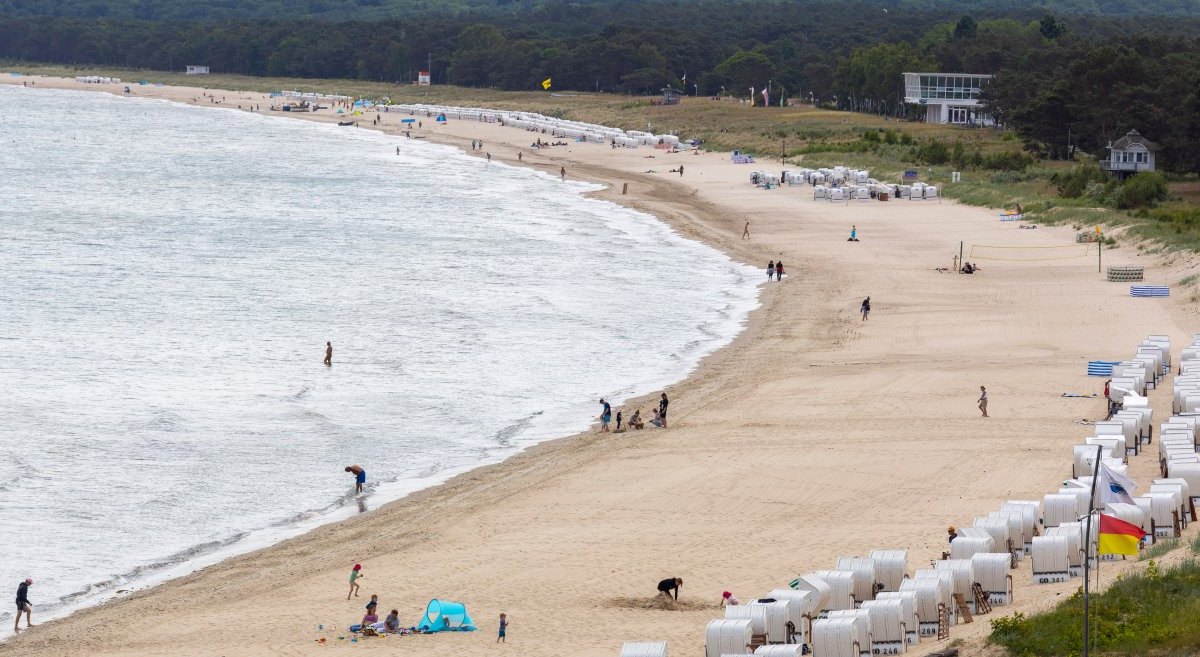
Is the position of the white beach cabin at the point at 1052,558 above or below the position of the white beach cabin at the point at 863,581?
above

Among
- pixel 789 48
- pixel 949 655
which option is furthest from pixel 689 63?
pixel 949 655

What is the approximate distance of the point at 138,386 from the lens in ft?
138

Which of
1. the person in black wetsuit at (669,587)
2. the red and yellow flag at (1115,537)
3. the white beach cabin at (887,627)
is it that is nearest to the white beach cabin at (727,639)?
the white beach cabin at (887,627)

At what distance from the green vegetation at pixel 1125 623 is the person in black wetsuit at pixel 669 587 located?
552 cm

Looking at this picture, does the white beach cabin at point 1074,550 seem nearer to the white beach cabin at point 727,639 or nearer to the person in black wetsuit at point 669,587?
the white beach cabin at point 727,639

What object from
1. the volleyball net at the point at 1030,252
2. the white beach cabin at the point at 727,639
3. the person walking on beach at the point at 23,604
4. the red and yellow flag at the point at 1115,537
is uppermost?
the volleyball net at the point at 1030,252

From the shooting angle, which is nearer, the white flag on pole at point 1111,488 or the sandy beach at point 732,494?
the white flag on pole at point 1111,488

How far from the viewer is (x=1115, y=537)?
1978cm

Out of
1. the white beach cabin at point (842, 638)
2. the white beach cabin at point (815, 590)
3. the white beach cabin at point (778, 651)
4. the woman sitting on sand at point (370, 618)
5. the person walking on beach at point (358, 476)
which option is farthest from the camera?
the person walking on beach at point (358, 476)

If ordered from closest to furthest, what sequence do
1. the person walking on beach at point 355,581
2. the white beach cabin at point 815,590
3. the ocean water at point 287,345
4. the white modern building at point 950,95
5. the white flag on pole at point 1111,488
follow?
the white flag on pole at point 1111,488
the white beach cabin at point 815,590
the person walking on beach at point 355,581
the ocean water at point 287,345
the white modern building at point 950,95

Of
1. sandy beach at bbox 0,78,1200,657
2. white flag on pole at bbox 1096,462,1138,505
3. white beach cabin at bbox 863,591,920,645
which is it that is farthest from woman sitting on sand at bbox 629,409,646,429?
white flag on pole at bbox 1096,462,1138,505

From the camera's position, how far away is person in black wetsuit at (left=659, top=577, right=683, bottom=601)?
23.7 meters

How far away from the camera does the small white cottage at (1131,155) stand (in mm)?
77938

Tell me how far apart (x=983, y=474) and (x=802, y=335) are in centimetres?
1687
